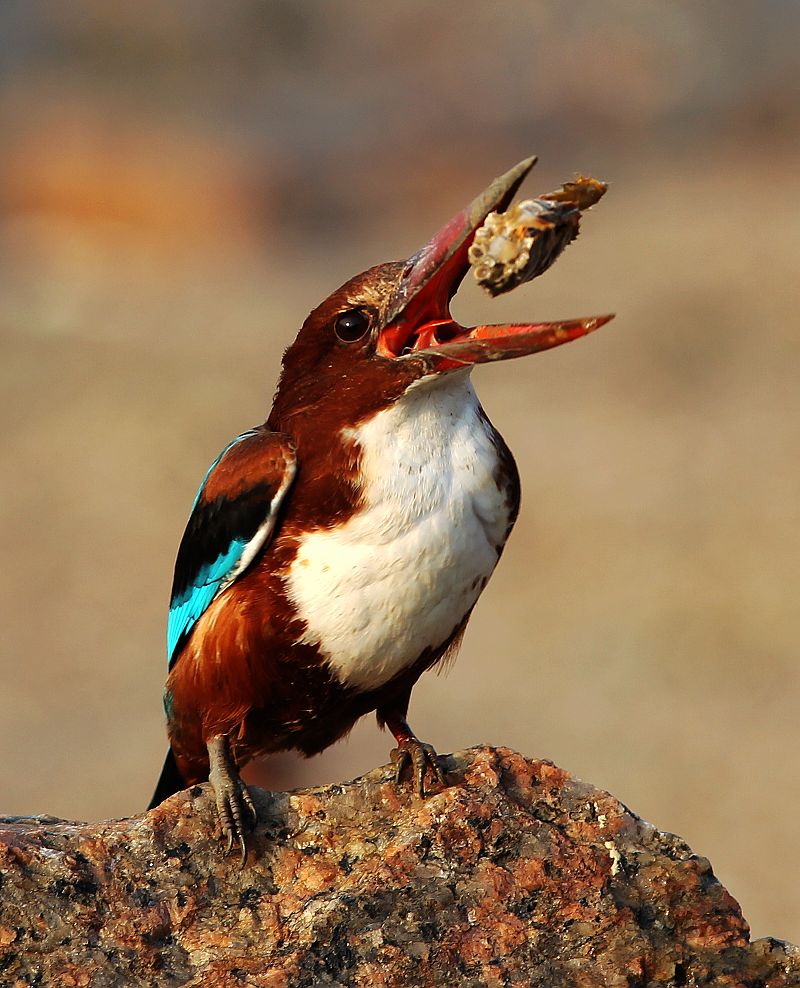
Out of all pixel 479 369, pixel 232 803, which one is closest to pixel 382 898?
pixel 232 803

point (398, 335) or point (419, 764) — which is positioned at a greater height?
point (398, 335)

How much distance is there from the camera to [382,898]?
3762mm

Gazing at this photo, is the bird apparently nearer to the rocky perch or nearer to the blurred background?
the rocky perch

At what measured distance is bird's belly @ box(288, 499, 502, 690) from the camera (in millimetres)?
4254

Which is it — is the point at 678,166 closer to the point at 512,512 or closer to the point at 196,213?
the point at 196,213

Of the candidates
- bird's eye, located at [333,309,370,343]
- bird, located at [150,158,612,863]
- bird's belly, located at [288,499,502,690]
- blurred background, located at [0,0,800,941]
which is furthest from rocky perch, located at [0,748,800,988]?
blurred background, located at [0,0,800,941]

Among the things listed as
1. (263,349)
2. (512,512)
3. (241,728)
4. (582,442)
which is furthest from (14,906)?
(263,349)

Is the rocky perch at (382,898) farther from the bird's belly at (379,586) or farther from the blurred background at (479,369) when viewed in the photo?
the blurred background at (479,369)

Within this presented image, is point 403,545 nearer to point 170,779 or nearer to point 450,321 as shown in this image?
point 450,321

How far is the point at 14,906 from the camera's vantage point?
3506 millimetres

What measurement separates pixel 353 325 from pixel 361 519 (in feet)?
1.81

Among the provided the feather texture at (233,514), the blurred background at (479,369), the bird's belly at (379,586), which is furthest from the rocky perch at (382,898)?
the blurred background at (479,369)

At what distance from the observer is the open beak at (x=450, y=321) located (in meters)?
4.07

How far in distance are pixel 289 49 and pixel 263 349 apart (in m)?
13.0
